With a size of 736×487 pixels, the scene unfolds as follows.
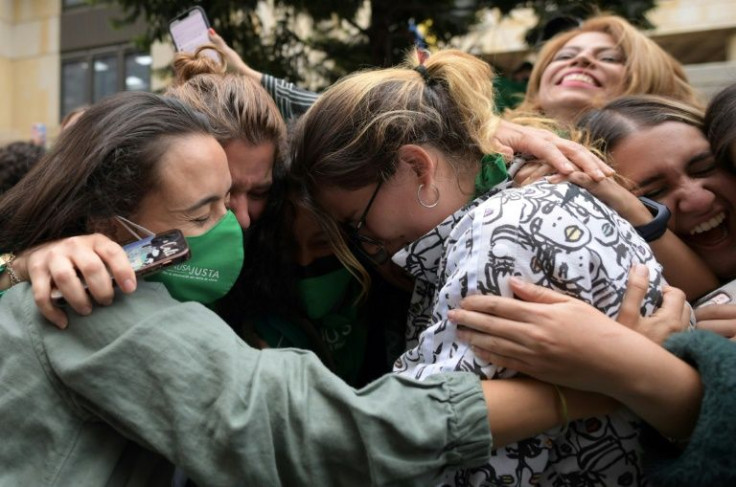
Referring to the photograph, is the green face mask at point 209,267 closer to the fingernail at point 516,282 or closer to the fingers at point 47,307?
the fingers at point 47,307

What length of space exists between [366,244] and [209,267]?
61 centimetres

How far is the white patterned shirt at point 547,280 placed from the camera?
1586 millimetres

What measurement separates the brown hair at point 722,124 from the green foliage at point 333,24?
264 centimetres

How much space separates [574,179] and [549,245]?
1.28 feet

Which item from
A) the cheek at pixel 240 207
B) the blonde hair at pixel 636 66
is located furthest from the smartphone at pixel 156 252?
the blonde hair at pixel 636 66

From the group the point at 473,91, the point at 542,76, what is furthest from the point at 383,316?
the point at 542,76

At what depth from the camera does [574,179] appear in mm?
1888

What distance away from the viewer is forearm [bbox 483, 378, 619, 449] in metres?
1.50

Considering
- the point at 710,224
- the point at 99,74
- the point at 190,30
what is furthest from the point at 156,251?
the point at 99,74

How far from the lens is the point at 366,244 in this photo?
2250 millimetres

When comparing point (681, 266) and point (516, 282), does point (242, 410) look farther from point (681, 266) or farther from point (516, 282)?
point (681, 266)

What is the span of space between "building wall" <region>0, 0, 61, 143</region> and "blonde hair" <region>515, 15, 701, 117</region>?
1395cm

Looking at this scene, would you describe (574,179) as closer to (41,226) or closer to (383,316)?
(383,316)

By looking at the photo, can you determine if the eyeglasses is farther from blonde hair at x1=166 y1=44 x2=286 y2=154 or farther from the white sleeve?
the white sleeve
